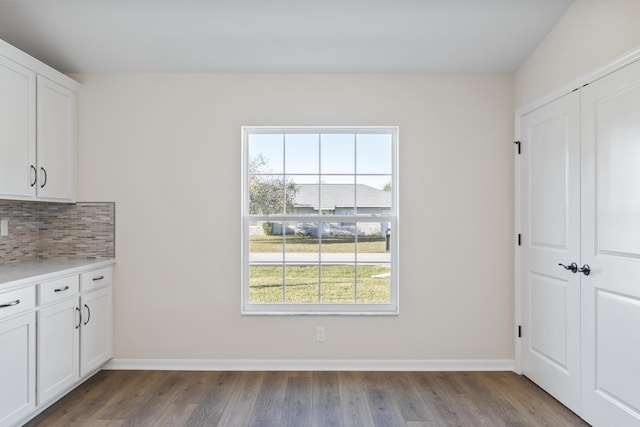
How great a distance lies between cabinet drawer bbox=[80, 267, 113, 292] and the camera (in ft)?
10.6

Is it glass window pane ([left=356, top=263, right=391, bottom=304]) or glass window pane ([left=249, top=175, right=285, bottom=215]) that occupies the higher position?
glass window pane ([left=249, top=175, right=285, bottom=215])

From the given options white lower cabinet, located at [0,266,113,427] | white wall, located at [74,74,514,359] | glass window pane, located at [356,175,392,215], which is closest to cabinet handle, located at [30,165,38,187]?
white wall, located at [74,74,514,359]

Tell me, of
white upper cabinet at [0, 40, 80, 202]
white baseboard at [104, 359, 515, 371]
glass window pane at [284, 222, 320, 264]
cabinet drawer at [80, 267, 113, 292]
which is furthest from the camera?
glass window pane at [284, 222, 320, 264]

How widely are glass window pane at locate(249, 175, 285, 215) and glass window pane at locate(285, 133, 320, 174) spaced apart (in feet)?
0.48

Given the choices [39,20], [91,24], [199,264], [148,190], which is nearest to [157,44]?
[91,24]

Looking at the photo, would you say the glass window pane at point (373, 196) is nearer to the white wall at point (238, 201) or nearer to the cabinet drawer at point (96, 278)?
the white wall at point (238, 201)

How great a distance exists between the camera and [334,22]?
3104 mm

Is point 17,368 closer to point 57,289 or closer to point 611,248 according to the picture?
point 57,289

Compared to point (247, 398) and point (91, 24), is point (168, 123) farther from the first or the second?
point (247, 398)

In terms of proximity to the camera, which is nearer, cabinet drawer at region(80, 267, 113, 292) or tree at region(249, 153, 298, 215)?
cabinet drawer at region(80, 267, 113, 292)

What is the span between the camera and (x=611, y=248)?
2551mm

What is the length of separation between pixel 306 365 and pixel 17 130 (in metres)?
2.70

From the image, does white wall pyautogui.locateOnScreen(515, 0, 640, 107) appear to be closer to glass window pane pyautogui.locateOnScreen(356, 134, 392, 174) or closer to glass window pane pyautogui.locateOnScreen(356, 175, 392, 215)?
glass window pane pyautogui.locateOnScreen(356, 134, 392, 174)

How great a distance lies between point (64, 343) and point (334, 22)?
112 inches
